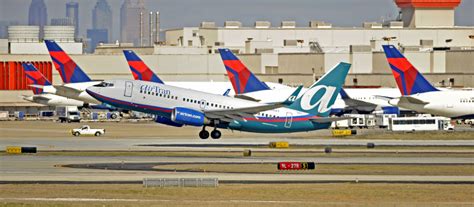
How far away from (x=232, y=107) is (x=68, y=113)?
66454 millimetres

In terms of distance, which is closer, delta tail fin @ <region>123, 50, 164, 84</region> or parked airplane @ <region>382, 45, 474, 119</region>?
parked airplane @ <region>382, 45, 474, 119</region>

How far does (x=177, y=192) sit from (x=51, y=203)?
7.33 meters

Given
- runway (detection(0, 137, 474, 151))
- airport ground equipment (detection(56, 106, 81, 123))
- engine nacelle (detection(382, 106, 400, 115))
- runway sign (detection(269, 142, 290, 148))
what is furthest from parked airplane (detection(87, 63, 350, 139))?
airport ground equipment (detection(56, 106, 81, 123))

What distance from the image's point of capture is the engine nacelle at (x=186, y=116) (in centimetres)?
9525

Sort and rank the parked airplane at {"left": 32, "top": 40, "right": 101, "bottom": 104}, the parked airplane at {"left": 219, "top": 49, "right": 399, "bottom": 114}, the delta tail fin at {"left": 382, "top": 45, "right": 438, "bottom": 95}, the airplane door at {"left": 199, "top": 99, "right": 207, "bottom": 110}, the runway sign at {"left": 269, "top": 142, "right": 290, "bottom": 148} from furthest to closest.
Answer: the parked airplane at {"left": 219, "top": 49, "right": 399, "bottom": 114}, the parked airplane at {"left": 32, "top": 40, "right": 101, "bottom": 104}, the delta tail fin at {"left": 382, "top": 45, "right": 438, "bottom": 95}, the airplane door at {"left": 199, "top": 99, "right": 207, "bottom": 110}, the runway sign at {"left": 269, "top": 142, "right": 290, "bottom": 148}

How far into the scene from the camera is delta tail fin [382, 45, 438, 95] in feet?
396

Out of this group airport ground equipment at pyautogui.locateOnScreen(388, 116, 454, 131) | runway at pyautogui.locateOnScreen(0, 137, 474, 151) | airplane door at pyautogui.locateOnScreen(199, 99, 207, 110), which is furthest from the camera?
airport ground equipment at pyautogui.locateOnScreen(388, 116, 454, 131)

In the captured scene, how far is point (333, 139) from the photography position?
10631cm

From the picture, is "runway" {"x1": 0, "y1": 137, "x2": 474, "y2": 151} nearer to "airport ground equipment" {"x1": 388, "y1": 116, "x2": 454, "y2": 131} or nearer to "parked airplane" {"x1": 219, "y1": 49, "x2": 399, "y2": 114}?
"airport ground equipment" {"x1": 388, "y1": 116, "x2": 454, "y2": 131}

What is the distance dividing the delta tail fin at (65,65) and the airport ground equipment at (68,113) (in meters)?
22.5

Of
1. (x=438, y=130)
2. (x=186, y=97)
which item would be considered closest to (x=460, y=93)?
(x=438, y=130)

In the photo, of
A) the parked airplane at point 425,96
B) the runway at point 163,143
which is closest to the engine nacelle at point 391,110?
the parked airplane at point 425,96

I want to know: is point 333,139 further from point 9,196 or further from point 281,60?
point 281,60

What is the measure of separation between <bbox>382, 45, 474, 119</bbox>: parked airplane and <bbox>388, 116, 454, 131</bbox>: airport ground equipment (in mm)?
1976
